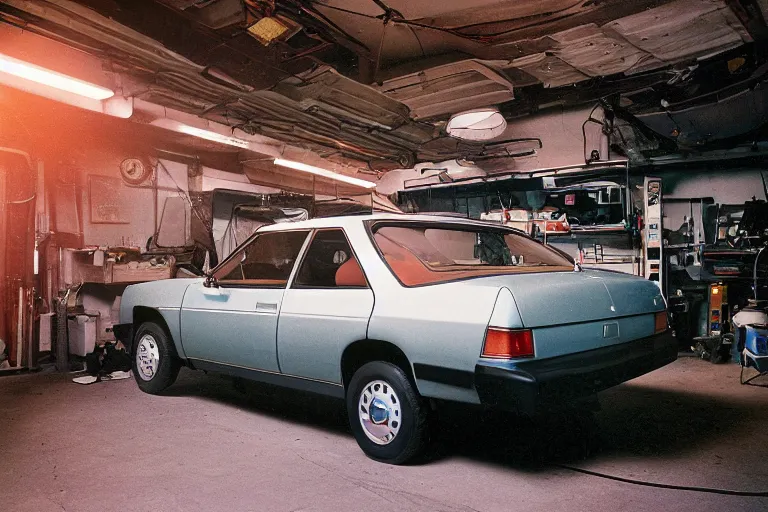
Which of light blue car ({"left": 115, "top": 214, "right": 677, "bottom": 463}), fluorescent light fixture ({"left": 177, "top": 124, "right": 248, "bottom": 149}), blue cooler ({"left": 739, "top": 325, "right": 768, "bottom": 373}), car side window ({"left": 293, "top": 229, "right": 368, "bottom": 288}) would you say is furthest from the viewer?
fluorescent light fixture ({"left": 177, "top": 124, "right": 248, "bottom": 149})

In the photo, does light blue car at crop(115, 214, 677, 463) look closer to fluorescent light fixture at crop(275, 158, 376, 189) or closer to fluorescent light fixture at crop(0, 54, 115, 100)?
fluorescent light fixture at crop(0, 54, 115, 100)

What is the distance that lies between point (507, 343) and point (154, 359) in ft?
12.7

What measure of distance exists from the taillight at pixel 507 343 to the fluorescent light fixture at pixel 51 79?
5.29 m

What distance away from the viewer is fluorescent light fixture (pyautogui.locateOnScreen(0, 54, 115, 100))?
5.04m

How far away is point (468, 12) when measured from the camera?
16.6 feet

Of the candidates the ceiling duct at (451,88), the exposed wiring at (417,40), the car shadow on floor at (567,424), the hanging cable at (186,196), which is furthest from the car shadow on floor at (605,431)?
the hanging cable at (186,196)

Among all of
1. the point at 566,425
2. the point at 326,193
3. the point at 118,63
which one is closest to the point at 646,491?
the point at 566,425

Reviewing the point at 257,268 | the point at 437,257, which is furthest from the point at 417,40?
the point at 437,257

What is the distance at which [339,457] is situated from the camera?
11.2 ft

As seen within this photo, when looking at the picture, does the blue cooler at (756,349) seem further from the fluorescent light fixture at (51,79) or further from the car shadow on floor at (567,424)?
the fluorescent light fixture at (51,79)

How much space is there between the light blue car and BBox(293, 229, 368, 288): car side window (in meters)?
0.01

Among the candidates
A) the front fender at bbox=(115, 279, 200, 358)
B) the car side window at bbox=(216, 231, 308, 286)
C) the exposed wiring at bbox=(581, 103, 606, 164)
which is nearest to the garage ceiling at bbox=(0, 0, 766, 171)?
the exposed wiring at bbox=(581, 103, 606, 164)

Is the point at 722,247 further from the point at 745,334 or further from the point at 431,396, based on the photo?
the point at 431,396

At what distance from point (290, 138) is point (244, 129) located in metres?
0.98
